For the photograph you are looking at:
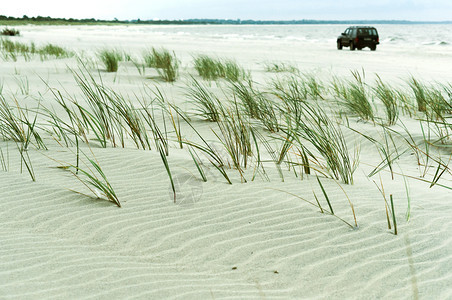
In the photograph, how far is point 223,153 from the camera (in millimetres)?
3752

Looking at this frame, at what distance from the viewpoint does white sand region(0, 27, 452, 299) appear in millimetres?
1801

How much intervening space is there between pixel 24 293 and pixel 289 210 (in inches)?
57.4

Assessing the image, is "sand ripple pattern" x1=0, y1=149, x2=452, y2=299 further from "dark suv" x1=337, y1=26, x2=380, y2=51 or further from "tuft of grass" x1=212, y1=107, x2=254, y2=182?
"dark suv" x1=337, y1=26, x2=380, y2=51

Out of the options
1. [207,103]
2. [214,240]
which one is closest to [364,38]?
[207,103]

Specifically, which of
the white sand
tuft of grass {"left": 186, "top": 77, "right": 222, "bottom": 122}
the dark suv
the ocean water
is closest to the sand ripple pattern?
the white sand

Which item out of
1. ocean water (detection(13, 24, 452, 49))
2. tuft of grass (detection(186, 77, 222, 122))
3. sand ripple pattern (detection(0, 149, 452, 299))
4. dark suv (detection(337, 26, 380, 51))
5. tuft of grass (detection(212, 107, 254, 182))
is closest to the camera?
sand ripple pattern (detection(0, 149, 452, 299))

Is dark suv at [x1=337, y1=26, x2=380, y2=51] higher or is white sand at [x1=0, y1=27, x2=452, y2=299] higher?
dark suv at [x1=337, y1=26, x2=380, y2=51]

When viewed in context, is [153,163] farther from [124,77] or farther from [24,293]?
[124,77]

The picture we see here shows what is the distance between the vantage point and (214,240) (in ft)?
7.29

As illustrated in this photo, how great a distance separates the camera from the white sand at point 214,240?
1801 millimetres

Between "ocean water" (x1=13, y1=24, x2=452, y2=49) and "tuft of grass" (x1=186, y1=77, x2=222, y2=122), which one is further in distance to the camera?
"ocean water" (x1=13, y1=24, x2=452, y2=49)

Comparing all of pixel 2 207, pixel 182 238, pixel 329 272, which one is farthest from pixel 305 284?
pixel 2 207

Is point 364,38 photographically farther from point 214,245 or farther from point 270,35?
point 270,35

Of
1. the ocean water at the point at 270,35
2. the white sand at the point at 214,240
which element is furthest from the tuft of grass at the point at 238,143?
the ocean water at the point at 270,35
